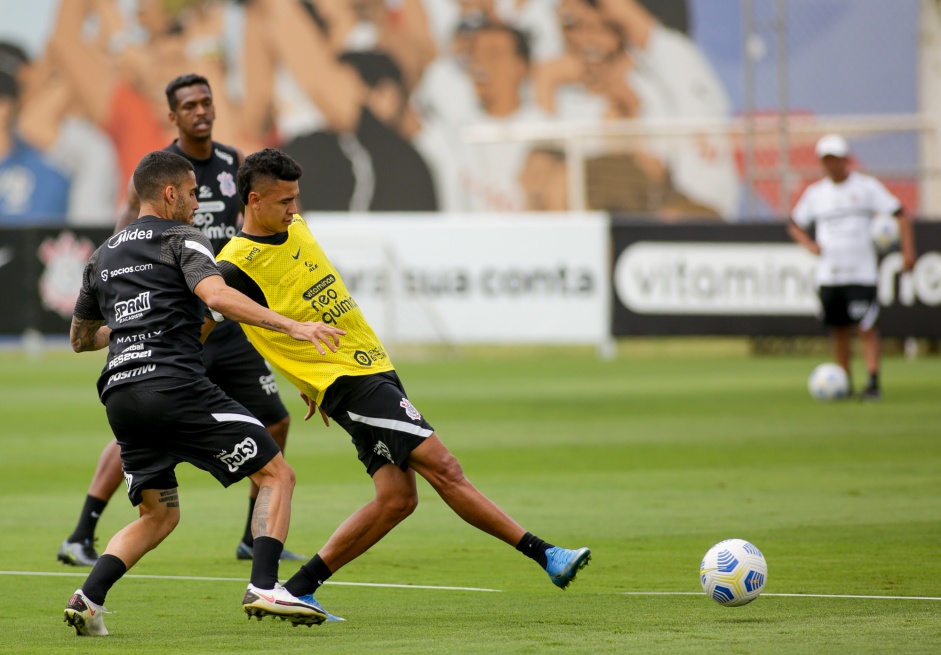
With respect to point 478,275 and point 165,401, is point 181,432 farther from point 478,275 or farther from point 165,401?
point 478,275

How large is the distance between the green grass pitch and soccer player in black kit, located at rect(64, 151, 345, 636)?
0.27 m

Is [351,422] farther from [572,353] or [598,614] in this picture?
[572,353]

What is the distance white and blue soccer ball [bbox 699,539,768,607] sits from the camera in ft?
21.2

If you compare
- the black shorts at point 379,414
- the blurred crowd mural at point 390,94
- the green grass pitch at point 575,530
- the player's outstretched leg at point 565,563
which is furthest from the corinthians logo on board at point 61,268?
the player's outstretched leg at point 565,563

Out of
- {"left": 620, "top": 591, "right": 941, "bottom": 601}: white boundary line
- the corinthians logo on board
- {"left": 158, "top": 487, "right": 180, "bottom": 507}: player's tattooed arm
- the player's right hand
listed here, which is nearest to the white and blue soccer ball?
{"left": 620, "top": 591, "right": 941, "bottom": 601}: white boundary line

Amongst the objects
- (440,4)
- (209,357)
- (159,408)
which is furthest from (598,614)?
(440,4)

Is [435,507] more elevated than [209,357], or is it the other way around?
[209,357]

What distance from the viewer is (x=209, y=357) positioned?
27.6 ft

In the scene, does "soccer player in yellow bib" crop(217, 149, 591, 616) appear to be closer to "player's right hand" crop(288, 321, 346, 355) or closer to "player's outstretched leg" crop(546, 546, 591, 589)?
"player's outstretched leg" crop(546, 546, 591, 589)

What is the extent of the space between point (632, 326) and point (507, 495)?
12.8 m

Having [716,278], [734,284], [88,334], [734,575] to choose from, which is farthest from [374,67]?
[734,575]

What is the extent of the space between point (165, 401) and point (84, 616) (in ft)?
3.02

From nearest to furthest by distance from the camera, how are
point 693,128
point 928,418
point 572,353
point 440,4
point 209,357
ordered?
1. point 209,357
2. point 928,418
3. point 572,353
4. point 693,128
5. point 440,4

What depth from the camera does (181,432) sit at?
20.7 feet
